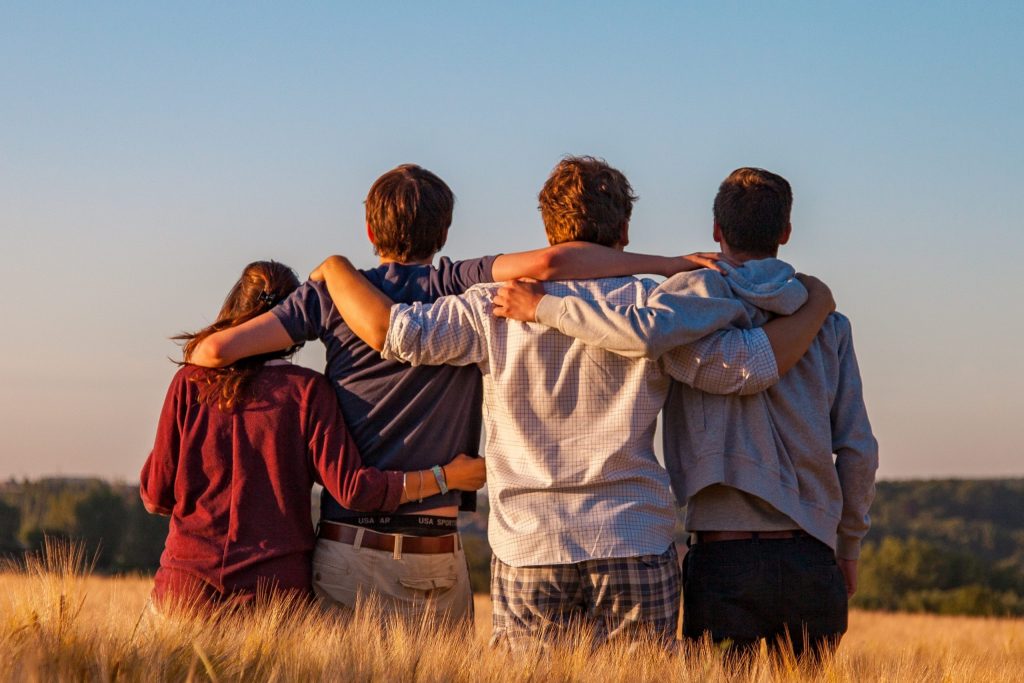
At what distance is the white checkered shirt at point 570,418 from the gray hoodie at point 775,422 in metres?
0.17

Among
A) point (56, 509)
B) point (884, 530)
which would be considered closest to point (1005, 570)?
point (884, 530)

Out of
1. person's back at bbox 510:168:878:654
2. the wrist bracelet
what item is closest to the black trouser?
person's back at bbox 510:168:878:654

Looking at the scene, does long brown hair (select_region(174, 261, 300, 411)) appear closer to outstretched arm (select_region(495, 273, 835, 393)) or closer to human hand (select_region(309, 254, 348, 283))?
human hand (select_region(309, 254, 348, 283))

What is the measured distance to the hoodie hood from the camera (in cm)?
479

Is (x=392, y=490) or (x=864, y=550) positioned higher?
(x=392, y=490)

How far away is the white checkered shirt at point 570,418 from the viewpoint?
4492 mm

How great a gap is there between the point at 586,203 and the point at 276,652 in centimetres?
214

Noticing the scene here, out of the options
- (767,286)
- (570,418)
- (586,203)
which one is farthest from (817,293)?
(570,418)

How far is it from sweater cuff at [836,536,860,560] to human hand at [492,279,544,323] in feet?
5.87

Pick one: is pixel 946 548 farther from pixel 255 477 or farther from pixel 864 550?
pixel 255 477

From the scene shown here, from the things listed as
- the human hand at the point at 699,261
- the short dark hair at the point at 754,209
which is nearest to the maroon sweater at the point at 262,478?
the human hand at the point at 699,261

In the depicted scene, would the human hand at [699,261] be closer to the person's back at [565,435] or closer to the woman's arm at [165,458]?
the person's back at [565,435]

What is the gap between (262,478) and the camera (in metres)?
4.86

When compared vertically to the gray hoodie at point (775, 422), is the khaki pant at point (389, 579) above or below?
below
